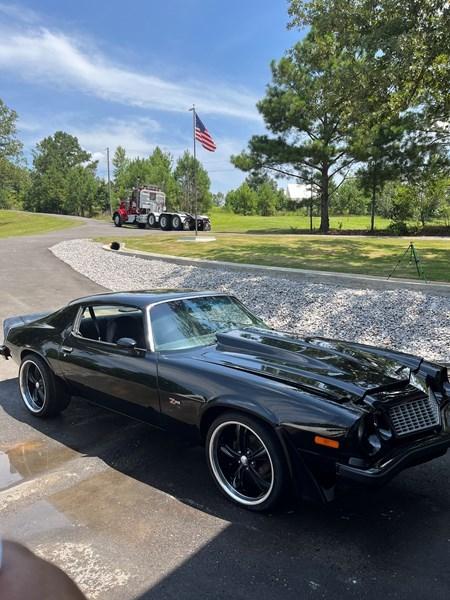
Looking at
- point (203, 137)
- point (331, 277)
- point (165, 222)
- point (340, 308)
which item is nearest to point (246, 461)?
point (340, 308)

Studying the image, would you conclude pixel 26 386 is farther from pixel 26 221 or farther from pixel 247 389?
pixel 26 221

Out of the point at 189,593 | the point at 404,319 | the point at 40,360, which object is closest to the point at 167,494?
the point at 189,593

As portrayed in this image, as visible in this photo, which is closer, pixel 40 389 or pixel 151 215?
pixel 40 389

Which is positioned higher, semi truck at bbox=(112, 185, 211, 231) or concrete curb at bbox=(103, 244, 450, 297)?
semi truck at bbox=(112, 185, 211, 231)

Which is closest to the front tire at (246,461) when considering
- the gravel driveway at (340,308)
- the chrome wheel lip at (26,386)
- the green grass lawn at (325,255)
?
the chrome wheel lip at (26,386)

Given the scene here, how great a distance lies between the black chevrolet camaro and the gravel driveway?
3378mm

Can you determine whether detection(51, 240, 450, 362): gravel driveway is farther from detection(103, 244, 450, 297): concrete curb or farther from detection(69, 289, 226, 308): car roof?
detection(69, 289, 226, 308): car roof

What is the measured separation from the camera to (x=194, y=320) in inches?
169

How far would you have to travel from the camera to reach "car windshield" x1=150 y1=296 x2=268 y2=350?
4.03 meters

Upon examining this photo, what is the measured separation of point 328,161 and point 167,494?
2726cm

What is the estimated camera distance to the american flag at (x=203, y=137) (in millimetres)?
19719

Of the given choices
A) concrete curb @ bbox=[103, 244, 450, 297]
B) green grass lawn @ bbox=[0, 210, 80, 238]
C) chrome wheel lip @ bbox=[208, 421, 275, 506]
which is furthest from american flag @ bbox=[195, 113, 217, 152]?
green grass lawn @ bbox=[0, 210, 80, 238]

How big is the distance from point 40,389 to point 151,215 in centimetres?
2953

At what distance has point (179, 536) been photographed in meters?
2.93
